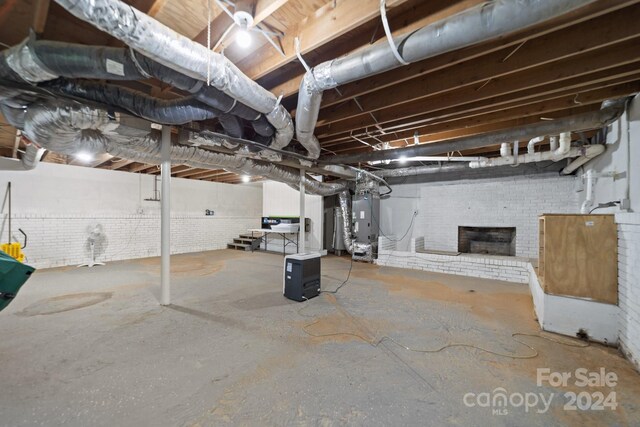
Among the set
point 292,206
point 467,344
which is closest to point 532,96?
point 467,344

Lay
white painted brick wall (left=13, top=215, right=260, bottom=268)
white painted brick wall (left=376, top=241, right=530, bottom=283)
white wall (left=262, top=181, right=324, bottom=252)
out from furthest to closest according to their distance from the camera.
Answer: white wall (left=262, top=181, right=324, bottom=252), white painted brick wall (left=13, top=215, right=260, bottom=268), white painted brick wall (left=376, top=241, right=530, bottom=283)

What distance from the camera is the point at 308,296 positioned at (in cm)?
367

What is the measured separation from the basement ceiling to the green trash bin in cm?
167

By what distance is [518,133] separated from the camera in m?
3.34

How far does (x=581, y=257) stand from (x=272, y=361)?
3.17 m

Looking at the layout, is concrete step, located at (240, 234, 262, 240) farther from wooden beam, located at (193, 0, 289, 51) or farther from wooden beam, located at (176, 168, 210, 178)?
wooden beam, located at (193, 0, 289, 51)

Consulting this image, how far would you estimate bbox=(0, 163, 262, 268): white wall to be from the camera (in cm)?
548

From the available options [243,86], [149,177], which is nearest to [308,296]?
[243,86]

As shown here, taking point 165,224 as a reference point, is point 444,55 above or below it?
above

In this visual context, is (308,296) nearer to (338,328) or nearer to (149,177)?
(338,328)

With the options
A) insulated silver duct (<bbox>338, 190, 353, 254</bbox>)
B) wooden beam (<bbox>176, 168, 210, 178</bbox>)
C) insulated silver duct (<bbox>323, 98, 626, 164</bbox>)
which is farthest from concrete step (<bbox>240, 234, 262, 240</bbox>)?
insulated silver duct (<bbox>323, 98, 626, 164</bbox>)

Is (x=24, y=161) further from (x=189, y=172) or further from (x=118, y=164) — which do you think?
(x=189, y=172)

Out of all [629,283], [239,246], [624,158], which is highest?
[624,158]

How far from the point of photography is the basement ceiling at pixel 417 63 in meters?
1.75
